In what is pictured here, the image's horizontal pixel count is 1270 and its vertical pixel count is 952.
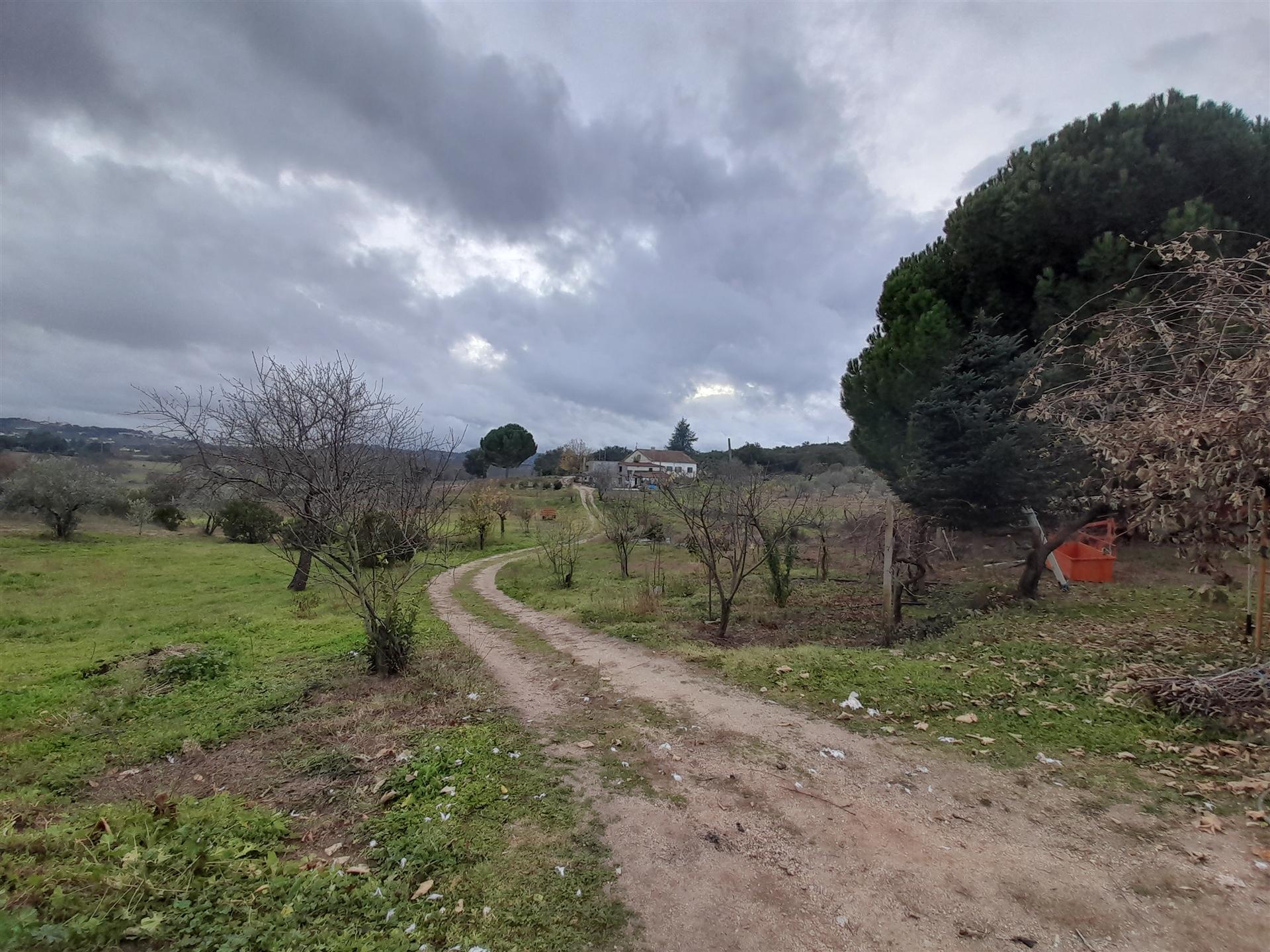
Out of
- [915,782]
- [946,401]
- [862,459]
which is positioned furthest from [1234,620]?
[862,459]

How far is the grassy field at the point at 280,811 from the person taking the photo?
260 centimetres

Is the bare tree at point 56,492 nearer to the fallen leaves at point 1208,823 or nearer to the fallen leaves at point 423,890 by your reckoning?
the fallen leaves at point 423,890

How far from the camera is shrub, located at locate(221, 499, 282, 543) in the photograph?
1097 inches

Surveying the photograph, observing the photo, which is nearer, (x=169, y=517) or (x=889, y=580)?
(x=889, y=580)

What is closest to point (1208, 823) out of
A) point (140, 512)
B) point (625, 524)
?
point (625, 524)

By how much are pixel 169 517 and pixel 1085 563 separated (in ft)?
134

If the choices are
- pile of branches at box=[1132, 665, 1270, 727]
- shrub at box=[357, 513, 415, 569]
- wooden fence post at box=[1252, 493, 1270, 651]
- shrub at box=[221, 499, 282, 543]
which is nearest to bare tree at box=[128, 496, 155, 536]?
shrub at box=[221, 499, 282, 543]

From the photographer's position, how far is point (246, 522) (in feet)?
92.7

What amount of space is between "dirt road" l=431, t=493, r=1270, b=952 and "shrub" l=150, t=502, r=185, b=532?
→ 35.5 m

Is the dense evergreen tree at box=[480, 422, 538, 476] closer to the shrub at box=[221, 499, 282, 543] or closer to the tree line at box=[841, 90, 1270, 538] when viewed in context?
the shrub at box=[221, 499, 282, 543]

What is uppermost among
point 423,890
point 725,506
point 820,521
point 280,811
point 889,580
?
point 725,506

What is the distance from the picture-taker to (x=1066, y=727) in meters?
4.96

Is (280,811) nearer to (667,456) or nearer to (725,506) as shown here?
(725,506)

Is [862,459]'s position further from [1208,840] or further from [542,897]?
[542,897]
